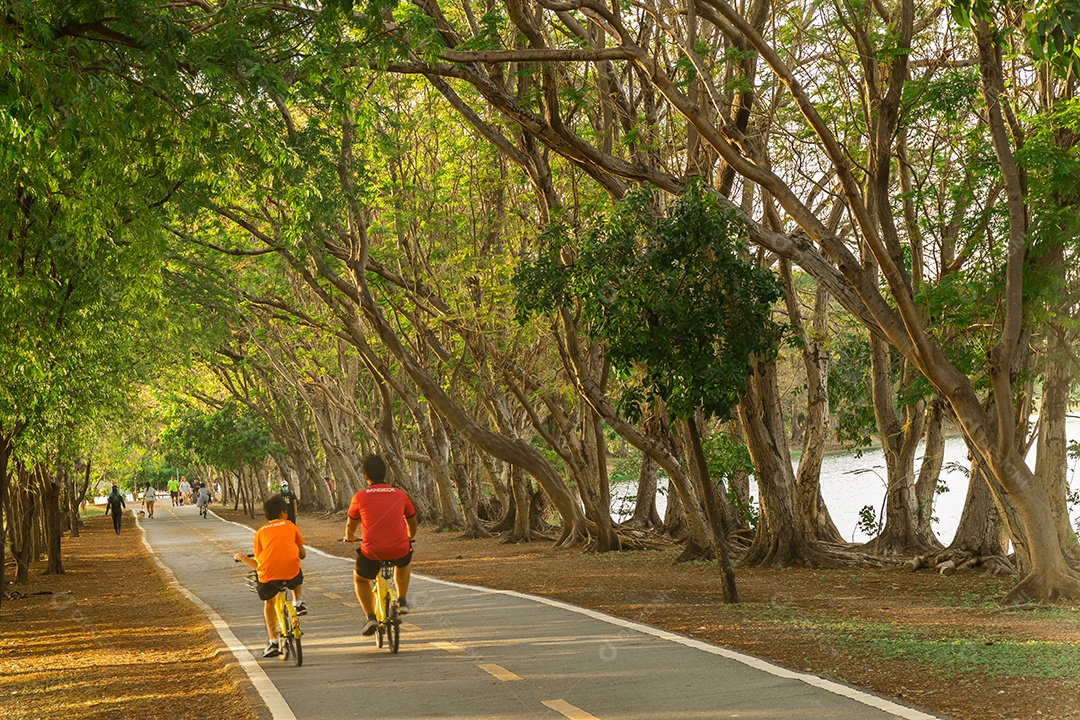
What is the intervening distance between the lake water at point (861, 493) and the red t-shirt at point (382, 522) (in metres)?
20.1

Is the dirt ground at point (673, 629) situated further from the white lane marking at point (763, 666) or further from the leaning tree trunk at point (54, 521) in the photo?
the leaning tree trunk at point (54, 521)

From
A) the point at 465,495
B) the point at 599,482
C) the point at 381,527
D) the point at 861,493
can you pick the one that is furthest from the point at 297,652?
the point at 861,493

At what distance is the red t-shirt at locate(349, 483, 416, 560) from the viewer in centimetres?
973

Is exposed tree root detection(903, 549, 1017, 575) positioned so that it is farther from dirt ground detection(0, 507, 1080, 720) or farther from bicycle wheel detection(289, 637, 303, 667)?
bicycle wheel detection(289, 637, 303, 667)

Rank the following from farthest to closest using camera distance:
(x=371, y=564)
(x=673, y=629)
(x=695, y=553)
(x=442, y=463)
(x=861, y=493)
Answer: (x=861, y=493) < (x=442, y=463) < (x=695, y=553) < (x=673, y=629) < (x=371, y=564)

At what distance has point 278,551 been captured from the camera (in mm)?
9688

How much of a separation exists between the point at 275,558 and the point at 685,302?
4.99 meters

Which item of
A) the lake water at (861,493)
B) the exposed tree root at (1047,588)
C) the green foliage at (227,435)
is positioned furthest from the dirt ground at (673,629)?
the green foliage at (227,435)

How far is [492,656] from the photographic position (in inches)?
378

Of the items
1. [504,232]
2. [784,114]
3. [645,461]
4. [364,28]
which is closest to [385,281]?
[504,232]

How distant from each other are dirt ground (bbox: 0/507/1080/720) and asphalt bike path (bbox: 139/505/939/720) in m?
0.40

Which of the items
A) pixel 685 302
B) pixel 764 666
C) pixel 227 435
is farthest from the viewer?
pixel 227 435

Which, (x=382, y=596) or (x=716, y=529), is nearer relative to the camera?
(x=382, y=596)

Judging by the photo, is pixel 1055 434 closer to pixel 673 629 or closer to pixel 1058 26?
pixel 673 629
